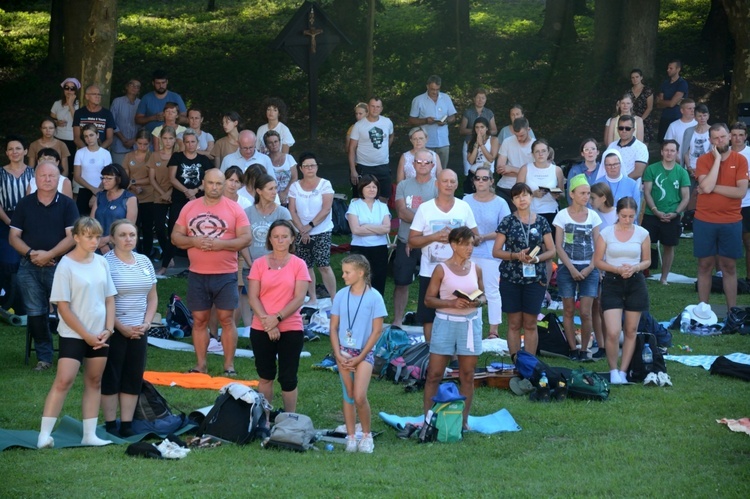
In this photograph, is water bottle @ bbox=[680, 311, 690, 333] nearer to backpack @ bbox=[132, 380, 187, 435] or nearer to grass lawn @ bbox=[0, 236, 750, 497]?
grass lawn @ bbox=[0, 236, 750, 497]

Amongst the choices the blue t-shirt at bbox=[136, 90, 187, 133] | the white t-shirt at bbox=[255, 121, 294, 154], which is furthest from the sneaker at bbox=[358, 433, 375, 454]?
the blue t-shirt at bbox=[136, 90, 187, 133]

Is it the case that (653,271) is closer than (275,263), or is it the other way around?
(275,263)

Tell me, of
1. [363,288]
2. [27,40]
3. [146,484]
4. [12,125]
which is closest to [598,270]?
[363,288]

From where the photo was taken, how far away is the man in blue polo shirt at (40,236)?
1023 cm

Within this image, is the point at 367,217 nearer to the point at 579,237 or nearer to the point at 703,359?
the point at 579,237

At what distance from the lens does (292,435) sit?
Result: 8.00 m

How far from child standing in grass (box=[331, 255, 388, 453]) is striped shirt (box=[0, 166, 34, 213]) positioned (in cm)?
478

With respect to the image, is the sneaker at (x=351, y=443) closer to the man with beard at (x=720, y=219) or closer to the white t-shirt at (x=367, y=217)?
the white t-shirt at (x=367, y=217)

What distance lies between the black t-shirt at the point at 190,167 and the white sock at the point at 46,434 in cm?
706

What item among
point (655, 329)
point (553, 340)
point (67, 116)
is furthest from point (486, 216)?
point (67, 116)

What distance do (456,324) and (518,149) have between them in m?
6.62

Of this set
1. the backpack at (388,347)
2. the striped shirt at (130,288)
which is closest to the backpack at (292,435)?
the striped shirt at (130,288)

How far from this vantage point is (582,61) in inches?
1174

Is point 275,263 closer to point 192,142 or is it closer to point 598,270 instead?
point 598,270
